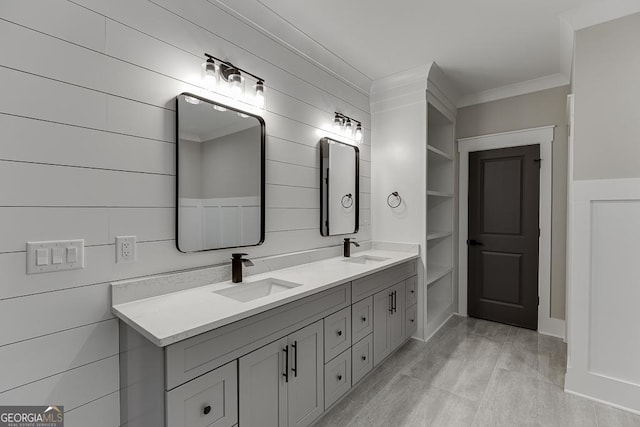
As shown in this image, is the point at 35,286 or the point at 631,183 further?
the point at 631,183

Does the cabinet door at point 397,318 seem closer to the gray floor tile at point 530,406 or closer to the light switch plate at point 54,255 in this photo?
the gray floor tile at point 530,406

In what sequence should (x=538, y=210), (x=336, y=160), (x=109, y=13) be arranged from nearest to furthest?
(x=109, y=13) → (x=336, y=160) → (x=538, y=210)

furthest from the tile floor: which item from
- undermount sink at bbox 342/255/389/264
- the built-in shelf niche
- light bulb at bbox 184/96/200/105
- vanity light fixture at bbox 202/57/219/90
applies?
vanity light fixture at bbox 202/57/219/90

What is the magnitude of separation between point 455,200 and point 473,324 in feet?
4.66

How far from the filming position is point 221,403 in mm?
1259

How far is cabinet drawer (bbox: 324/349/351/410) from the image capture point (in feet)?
5.98

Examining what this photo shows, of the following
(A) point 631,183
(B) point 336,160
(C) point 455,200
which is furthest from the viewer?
(C) point 455,200

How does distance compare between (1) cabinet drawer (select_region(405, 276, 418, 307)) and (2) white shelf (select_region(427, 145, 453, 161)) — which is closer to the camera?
(1) cabinet drawer (select_region(405, 276, 418, 307))

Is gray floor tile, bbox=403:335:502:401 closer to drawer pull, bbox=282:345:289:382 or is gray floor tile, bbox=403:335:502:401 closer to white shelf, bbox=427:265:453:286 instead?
white shelf, bbox=427:265:453:286

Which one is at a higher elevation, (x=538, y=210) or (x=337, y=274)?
(x=538, y=210)

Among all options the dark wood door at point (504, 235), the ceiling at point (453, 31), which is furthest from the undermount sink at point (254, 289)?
the dark wood door at point (504, 235)

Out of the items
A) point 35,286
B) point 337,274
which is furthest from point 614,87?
point 35,286

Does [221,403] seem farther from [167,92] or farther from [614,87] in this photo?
[614,87]

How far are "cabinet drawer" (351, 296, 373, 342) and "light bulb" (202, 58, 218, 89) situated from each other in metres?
1.66
